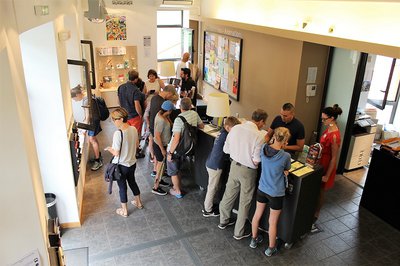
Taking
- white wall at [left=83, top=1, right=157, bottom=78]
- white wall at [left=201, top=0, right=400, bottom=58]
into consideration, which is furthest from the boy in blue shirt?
white wall at [left=83, top=1, right=157, bottom=78]

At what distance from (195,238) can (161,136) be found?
1.57 m

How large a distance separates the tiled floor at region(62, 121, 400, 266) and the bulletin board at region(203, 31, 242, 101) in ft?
10.7

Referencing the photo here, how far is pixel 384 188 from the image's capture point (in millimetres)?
4879

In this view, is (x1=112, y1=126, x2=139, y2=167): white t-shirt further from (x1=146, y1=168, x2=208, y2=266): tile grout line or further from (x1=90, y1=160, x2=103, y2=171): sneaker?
(x1=90, y1=160, x2=103, y2=171): sneaker

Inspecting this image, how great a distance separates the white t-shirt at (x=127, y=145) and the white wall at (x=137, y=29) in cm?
507

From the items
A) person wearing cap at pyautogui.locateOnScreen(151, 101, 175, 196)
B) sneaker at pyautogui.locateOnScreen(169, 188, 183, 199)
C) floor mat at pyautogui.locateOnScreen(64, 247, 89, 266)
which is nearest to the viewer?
floor mat at pyautogui.locateOnScreen(64, 247, 89, 266)

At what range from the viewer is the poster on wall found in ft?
29.2

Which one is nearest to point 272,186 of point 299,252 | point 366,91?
point 299,252

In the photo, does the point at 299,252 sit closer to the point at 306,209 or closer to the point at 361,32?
the point at 306,209

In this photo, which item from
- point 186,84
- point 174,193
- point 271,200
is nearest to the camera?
point 271,200

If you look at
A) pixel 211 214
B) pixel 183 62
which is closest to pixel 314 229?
pixel 211 214

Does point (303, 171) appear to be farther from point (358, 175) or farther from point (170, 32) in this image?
point (170, 32)

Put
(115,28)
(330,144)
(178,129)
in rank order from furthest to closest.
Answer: (115,28), (178,129), (330,144)

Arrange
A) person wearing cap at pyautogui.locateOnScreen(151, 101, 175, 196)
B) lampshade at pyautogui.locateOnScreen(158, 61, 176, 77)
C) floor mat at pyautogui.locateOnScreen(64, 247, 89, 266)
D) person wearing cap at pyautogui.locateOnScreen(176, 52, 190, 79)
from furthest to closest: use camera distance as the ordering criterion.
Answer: person wearing cap at pyautogui.locateOnScreen(176, 52, 190, 79) → lampshade at pyautogui.locateOnScreen(158, 61, 176, 77) → person wearing cap at pyautogui.locateOnScreen(151, 101, 175, 196) → floor mat at pyautogui.locateOnScreen(64, 247, 89, 266)
